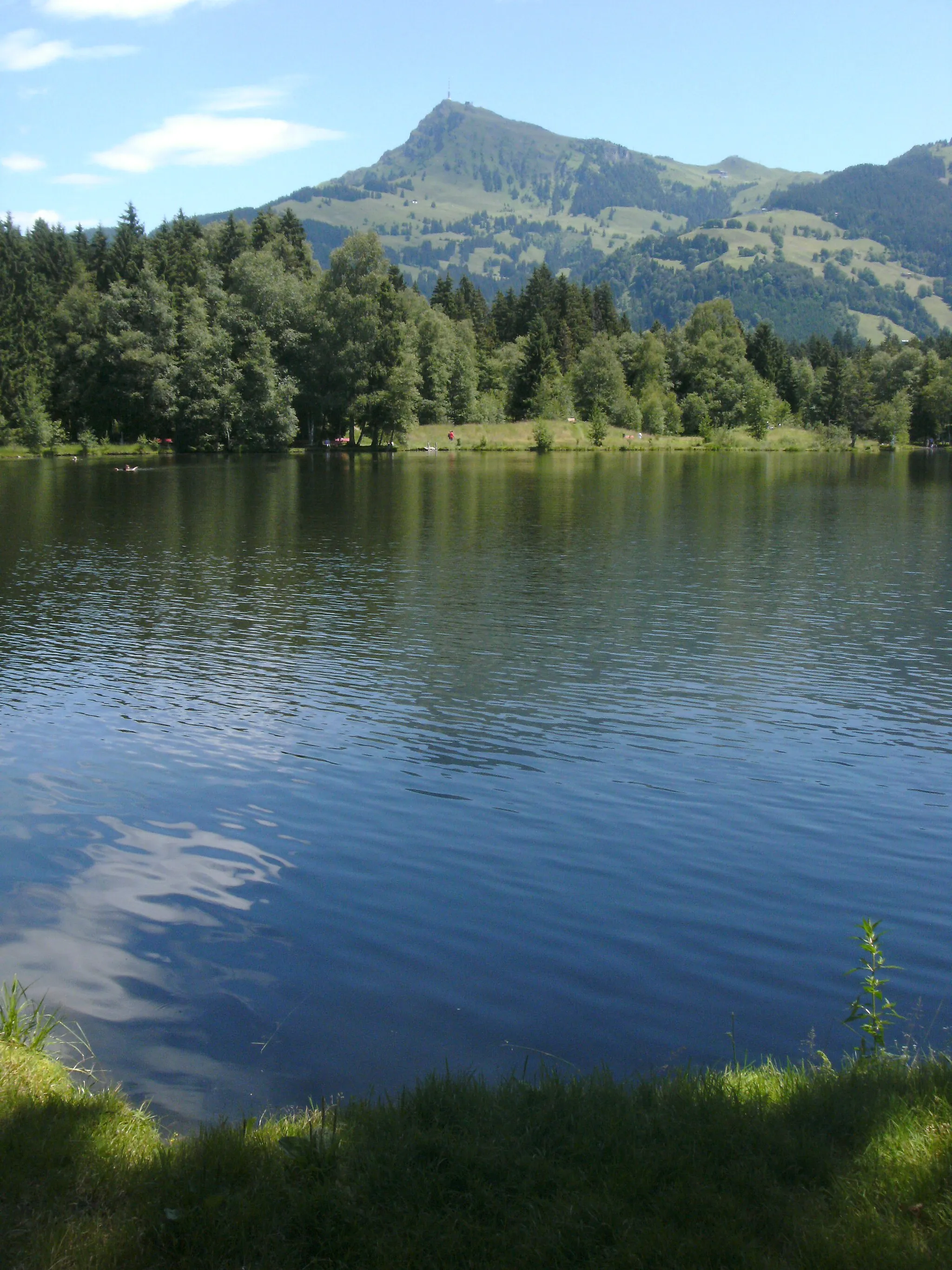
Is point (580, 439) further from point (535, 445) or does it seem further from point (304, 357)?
point (304, 357)

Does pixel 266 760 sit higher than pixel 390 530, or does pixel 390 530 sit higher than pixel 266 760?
pixel 390 530

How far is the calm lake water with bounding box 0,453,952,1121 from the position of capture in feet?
29.7

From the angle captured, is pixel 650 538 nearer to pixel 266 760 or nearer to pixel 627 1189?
pixel 266 760

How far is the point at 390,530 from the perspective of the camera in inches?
1897

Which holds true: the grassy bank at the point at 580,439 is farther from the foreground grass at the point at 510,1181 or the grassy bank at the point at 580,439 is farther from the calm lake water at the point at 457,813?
the foreground grass at the point at 510,1181

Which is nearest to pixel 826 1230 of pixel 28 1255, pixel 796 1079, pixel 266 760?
pixel 796 1079

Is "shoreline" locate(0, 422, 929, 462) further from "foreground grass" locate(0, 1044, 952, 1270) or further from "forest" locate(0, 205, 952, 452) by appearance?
"foreground grass" locate(0, 1044, 952, 1270)

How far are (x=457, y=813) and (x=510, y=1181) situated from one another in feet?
28.5

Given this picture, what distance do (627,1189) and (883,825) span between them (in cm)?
972

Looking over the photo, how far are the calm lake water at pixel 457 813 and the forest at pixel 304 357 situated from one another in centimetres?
8432

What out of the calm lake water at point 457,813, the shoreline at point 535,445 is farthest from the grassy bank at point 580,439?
the calm lake water at point 457,813

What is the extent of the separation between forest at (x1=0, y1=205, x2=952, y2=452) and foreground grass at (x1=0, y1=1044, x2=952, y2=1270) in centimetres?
11330

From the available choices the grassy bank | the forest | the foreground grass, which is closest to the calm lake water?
the foreground grass

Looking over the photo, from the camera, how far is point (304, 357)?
120 m
